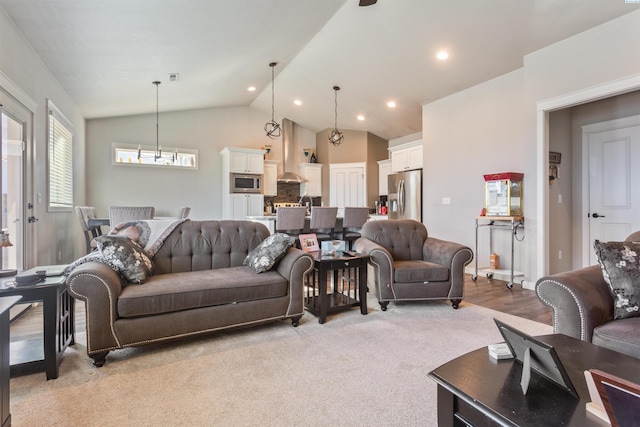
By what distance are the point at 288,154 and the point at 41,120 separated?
523cm

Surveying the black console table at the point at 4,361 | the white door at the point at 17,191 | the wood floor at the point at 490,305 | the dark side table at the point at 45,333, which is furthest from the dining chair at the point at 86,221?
the black console table at the point at 4,361

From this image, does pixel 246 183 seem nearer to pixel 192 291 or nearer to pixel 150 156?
pixel 150 156

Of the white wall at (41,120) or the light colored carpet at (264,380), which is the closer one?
the light colored carpet at (264,380)

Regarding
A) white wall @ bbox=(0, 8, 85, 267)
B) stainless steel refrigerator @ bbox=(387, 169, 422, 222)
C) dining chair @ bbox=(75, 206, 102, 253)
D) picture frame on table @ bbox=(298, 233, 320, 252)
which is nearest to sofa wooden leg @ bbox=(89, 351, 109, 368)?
picture frame on table @ bbox=(298, 233, 320, 252)

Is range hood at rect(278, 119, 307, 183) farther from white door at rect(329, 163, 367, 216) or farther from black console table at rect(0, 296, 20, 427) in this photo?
black console table at rect(0, 296, 20, 427)

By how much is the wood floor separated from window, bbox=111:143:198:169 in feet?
12.9

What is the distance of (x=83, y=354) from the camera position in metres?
2.33

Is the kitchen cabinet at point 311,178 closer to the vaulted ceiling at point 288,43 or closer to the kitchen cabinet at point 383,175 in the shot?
the kitchen cabinet at point 383,175

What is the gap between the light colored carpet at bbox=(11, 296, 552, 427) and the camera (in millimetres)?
1632

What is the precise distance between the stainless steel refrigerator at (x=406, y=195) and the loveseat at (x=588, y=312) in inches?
170

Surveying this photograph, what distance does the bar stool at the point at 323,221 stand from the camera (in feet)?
17.2

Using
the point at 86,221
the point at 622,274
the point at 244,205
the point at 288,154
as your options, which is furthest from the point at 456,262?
the point at 288,154

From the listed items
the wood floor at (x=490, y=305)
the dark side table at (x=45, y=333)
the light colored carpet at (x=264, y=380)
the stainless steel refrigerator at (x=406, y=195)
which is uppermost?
the stainless steel refrigerator at (x=406, y=195)

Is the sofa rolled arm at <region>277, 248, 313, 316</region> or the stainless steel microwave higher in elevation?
the stainless steel microwave
